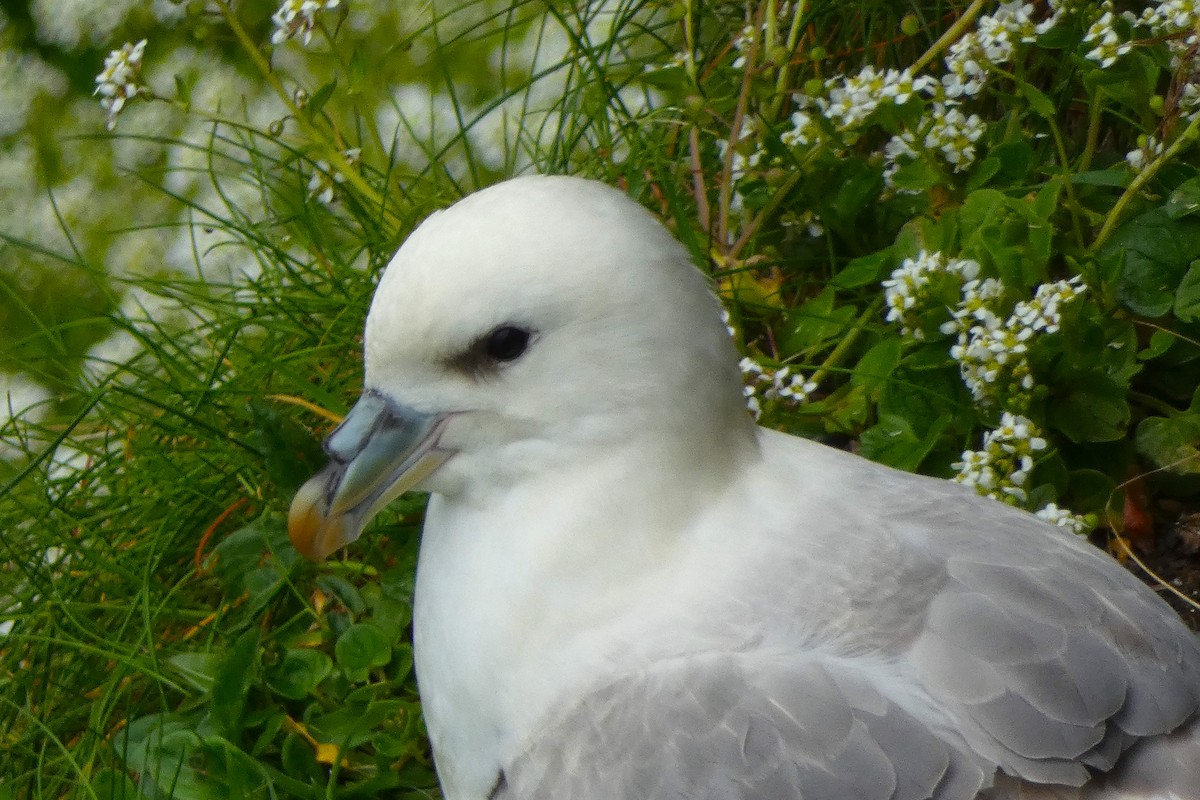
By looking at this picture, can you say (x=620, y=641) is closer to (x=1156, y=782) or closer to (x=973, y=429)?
(x=1156, y=782)

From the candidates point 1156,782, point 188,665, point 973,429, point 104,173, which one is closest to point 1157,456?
point 973,429

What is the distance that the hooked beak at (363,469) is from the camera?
147 cm

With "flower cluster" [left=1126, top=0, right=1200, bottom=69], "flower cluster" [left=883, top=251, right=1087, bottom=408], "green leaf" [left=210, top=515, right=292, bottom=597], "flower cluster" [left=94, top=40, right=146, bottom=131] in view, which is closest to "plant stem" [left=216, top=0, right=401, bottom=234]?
"flower cluster" [left=94, top=40, right=146, bottom=131]

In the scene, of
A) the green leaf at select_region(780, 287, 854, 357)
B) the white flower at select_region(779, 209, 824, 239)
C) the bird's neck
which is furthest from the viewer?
the white flower at select_region(779, 209, 824, 239)

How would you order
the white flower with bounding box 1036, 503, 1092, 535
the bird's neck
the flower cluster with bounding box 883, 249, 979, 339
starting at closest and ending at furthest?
1. the bird's neck
2. the white flower with bounding box 1036, 503, 1092, 535
3. the flower cluster with bounding box 883, 249, 979, 339

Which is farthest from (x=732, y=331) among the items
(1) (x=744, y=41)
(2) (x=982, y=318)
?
(1) (x=744, y=41)

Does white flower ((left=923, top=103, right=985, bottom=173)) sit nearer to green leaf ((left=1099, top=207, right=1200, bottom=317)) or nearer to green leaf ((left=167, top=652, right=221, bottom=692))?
green leaf ((left=1099, top=207, right=1200, bottom=317))

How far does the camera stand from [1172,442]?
6.86 feet

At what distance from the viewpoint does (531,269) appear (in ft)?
4.48

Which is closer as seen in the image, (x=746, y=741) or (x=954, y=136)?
(x=746, y=741)

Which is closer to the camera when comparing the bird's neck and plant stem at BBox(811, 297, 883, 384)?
the bird's neck

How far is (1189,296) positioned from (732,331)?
0.71 metres

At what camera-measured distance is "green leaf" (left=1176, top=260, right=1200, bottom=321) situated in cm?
198

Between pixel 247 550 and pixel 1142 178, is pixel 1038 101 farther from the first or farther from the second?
pixel 247 550
